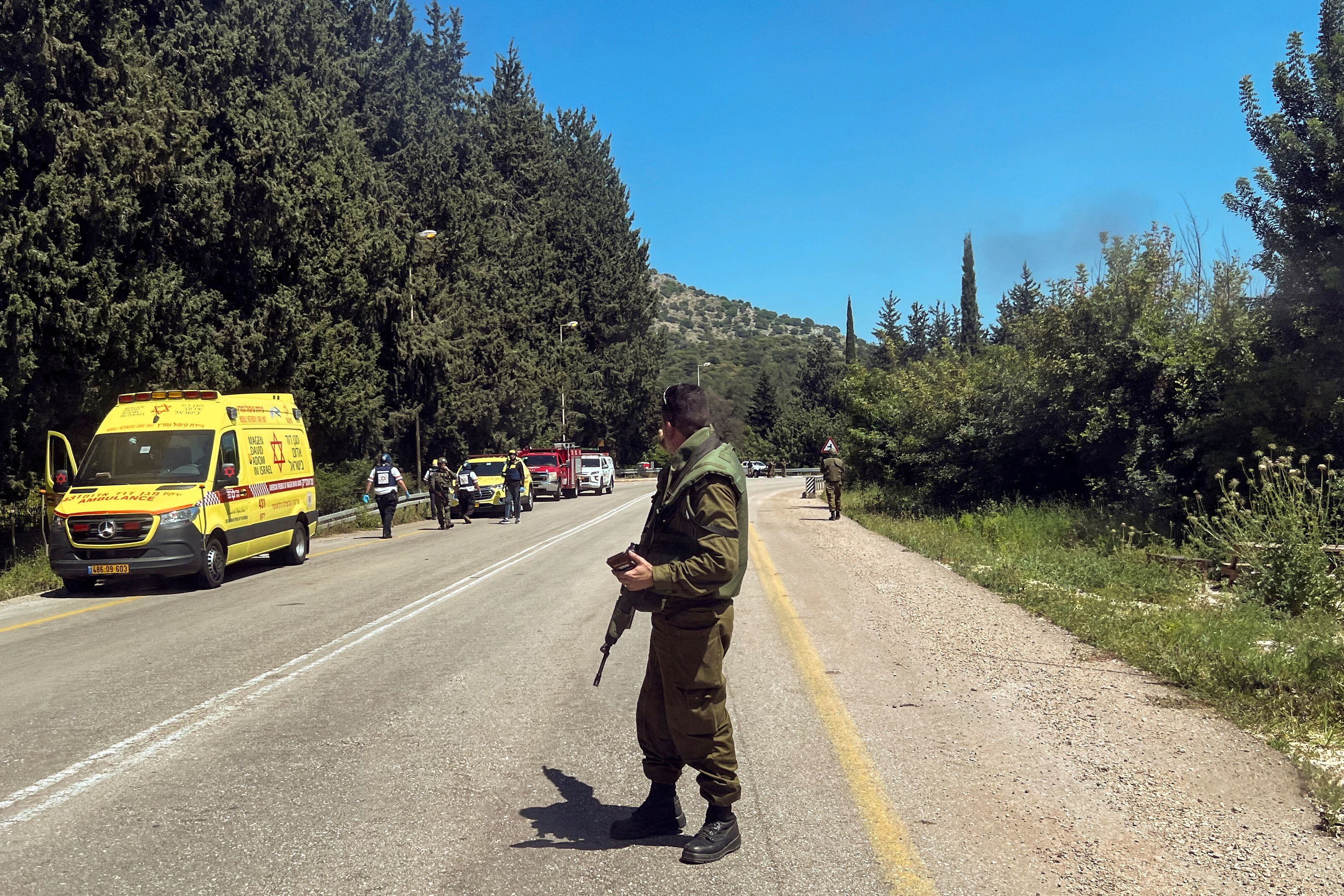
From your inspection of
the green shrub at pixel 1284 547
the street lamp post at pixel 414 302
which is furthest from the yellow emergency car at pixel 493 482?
the green shrub at pixel 1284 547

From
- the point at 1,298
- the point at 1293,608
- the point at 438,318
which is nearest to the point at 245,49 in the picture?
the point at 1,298

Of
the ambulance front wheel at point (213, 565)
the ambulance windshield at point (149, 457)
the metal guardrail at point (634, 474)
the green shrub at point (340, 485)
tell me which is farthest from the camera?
the metal guardrail at point (634, 474)

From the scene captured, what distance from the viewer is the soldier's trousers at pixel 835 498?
29.3 m

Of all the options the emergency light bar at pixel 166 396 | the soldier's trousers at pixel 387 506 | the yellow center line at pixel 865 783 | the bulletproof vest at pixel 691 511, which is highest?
the emergency light bar at pixel 166 396

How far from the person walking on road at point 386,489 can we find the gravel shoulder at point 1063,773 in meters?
14.7

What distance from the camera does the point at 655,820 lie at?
457cm

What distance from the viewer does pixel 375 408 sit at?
31.1 metres

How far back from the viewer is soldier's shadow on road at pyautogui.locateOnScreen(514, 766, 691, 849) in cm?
450

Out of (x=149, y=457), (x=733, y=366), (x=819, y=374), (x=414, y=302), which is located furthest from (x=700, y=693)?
(x=733, y=366)

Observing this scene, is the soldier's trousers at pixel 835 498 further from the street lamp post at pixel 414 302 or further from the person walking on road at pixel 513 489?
the street lamp post at pixel 414 302

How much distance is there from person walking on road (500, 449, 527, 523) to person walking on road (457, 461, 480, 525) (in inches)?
38.9

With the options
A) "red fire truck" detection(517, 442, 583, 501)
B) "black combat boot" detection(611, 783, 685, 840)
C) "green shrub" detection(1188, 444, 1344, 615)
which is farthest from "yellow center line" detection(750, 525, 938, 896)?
"red fire truck" detection(517, 442, 583, 501)

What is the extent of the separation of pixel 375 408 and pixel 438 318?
1190 cm

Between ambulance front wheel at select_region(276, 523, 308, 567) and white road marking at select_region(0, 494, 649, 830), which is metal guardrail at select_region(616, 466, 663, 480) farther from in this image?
white road marking at select_region(0, 494, 649, 830)
